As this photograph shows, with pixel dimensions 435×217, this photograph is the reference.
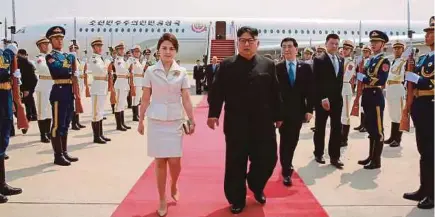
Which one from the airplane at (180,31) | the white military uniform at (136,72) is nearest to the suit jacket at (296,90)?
the white military uniform at (136,72)

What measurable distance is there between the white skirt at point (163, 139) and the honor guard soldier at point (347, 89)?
13.1ft

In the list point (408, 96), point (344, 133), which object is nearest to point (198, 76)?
point (344, 133)

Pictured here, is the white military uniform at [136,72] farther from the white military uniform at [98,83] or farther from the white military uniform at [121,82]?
the white military uniform at [98,83]

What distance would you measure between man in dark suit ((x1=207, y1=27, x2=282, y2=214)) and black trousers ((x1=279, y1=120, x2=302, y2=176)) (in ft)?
3.39

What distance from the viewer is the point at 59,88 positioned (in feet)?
20.7

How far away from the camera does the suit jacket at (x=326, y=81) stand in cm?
612

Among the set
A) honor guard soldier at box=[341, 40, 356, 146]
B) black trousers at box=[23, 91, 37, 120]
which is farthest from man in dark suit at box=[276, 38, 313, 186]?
black trousers at box=[23, 91, 37, 120]

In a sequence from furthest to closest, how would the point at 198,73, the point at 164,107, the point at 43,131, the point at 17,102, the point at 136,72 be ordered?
the point at 198,73 < the point at 136,72 < the point at 43,131 < the point at 17,102 < the point at 164,107

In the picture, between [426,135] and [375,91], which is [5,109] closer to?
[426,135]

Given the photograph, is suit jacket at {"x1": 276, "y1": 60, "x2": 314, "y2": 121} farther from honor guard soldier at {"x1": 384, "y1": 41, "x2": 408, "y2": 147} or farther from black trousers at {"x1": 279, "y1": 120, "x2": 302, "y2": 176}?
honor guard soldier at {"x1": 384, "y1": 41, "x2": 408, "y2": 147}

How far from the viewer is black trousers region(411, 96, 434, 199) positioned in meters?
Answer: 4.52

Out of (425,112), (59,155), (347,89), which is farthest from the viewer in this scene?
(347,89)

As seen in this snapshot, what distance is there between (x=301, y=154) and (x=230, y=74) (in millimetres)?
3413

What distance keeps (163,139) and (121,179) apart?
1615 mm
